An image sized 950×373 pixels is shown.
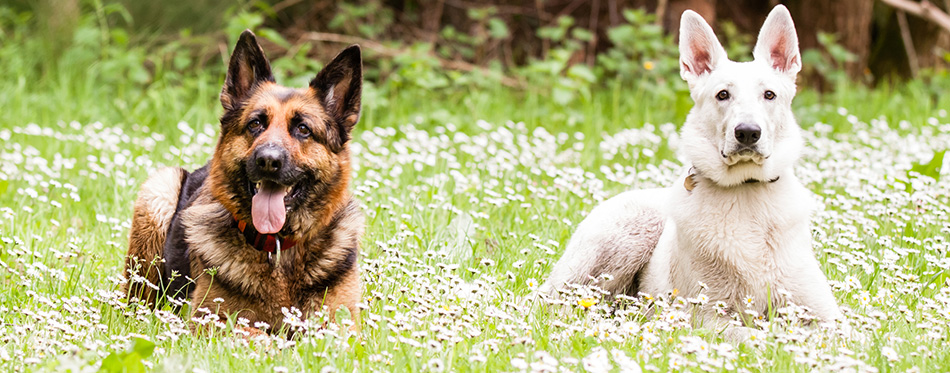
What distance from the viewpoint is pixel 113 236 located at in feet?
16.8

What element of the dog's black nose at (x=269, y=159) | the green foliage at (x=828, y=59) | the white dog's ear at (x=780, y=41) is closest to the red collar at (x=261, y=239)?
the dog's black nose at (x=269, y=159)

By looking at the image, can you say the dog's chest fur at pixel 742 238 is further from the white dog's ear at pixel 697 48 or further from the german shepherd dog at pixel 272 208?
the german shepherd dog at pixel 272 208

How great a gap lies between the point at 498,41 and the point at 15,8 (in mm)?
5264

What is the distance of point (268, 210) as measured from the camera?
3.85 metres

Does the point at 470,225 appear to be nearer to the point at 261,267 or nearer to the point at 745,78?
the point at 261,267

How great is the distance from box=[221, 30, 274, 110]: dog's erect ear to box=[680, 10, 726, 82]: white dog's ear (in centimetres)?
195

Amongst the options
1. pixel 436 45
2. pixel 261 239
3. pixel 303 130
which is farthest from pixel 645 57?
pixel 261 239

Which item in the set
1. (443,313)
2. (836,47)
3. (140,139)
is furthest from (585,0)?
(443,313)

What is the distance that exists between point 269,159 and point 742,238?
2036 mm

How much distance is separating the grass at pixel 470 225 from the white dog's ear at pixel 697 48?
0.68 meters

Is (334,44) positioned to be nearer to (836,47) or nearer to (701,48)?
(836,47)

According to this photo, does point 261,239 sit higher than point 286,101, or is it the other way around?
point 286,101

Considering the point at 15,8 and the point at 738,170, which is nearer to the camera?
the point at 738,170

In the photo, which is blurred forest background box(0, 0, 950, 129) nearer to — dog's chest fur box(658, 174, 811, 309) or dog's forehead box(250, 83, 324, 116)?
dog's forehead box(250, 83, 324, 116)
